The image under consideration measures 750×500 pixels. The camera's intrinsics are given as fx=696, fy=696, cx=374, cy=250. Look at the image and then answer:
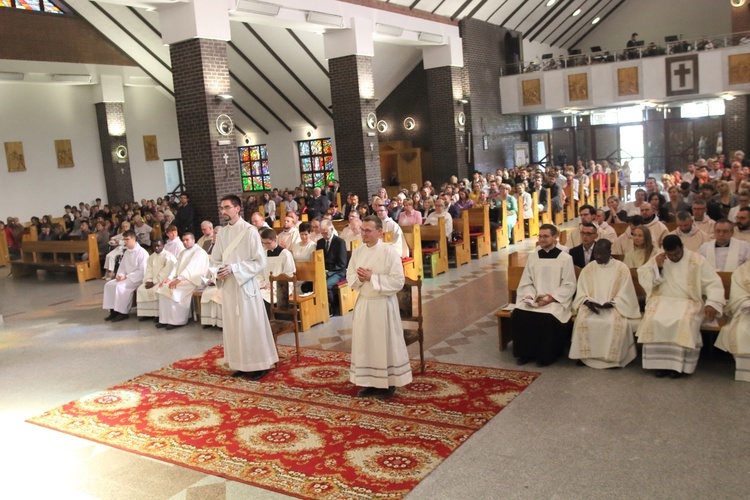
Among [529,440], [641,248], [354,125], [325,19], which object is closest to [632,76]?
[354,125]

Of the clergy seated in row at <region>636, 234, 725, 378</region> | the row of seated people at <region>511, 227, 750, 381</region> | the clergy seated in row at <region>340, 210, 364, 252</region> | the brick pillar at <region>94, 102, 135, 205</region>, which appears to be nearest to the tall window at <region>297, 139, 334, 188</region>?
the brick pillar at <region>94, 102, 135, 205</region>

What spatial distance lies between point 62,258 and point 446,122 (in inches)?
428

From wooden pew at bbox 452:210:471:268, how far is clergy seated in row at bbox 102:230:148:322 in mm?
4867

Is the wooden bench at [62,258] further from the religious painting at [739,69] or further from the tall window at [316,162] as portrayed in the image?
the religious painting at [739,69]

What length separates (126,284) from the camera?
943cm

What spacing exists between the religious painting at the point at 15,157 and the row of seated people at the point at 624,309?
17192 millimetres

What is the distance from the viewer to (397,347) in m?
5.56

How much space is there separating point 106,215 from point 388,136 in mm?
9326

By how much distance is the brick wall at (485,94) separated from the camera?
20328 mm

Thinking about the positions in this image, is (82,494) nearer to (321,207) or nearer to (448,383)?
(448,383)

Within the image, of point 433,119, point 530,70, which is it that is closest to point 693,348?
point 433,119

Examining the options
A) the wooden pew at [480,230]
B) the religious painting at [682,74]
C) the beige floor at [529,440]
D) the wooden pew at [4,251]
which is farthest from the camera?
the religious painting at [682,74]

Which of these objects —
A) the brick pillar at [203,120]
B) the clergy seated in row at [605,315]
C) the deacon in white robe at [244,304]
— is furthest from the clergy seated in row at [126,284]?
the clergy seated in row at [605,315]

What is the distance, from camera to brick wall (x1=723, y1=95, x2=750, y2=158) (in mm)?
20359
